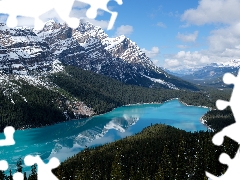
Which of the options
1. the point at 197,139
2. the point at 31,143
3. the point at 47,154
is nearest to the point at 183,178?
the point at 197,139

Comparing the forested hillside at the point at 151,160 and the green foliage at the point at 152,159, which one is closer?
the forested hillside at the point at 151,160

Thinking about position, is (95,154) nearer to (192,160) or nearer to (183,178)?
(192,160)

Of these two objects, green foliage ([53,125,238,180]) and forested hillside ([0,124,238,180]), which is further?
green foliage ([53,125,238,180])
